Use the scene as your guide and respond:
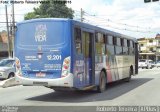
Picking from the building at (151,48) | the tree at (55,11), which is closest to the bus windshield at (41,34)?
the tree at (55,11)

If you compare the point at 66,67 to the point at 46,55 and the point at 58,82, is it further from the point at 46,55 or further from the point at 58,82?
the point at 46,55

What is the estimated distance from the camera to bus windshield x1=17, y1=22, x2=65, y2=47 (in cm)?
1430

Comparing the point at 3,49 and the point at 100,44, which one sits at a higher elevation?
the point at 3,49

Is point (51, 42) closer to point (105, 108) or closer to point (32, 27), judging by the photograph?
point (32, 27)

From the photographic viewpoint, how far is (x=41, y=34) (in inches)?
572

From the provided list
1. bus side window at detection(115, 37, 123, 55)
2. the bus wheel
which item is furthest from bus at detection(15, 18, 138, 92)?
bus side window at detection(115, 37, 123, 55)

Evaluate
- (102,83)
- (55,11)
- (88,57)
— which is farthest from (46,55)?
(55,11)

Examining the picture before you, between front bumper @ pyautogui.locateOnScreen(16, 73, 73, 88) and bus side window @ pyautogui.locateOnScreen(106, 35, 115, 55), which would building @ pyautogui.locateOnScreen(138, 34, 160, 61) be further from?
front bumper @ pyautogui.locateOnScreen(16, 73, 73, 88)

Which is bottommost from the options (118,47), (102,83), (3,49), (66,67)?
(102,83)

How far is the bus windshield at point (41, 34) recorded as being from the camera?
46.9 feet

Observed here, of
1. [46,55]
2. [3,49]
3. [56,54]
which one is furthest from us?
[3,49]

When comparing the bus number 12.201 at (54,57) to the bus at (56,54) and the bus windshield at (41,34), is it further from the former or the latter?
the bus windshield at (41,34)

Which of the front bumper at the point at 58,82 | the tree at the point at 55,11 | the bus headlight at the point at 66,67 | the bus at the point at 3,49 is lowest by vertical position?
the front bumper at the point at 58,82

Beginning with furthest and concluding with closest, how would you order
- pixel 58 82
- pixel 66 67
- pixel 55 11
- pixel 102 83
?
pixel 55 11, pixel 102 83, pixel 66 67, pixel 58 82
